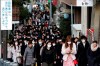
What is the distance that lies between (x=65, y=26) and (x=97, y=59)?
2438 cm

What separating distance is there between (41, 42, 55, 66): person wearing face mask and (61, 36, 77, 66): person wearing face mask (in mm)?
1744

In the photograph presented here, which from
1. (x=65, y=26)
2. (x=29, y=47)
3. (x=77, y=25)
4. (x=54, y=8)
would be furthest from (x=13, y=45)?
(x=54, y=8)

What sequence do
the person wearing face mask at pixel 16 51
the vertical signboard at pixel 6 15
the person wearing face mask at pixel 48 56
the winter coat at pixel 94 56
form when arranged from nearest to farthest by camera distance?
the winter coat at pixel 94 56 < the vertical signboard at pixel 6 15 < the person wearing face mask at pixel 48 56 < the person wearing face mask at pixel 16 51

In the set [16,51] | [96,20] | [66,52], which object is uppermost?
[96,20]

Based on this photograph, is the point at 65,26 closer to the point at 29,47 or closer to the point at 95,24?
the point at 95,24

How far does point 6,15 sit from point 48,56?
290 centimetres

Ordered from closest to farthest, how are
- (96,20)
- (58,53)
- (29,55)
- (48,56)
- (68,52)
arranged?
(68,52)
(48,56)
(29,55)
(58,53)
(96,20)

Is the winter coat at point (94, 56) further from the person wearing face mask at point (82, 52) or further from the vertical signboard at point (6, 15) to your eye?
the vertical signboard at point (6, 15)

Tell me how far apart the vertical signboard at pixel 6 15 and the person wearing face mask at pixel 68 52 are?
2229 millimetres

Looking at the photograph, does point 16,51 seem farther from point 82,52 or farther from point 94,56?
point 94,56

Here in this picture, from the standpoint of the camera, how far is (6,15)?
16.9m

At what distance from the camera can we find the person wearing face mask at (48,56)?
18672 mm

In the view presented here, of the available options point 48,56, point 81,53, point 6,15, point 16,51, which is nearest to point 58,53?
point 48,56

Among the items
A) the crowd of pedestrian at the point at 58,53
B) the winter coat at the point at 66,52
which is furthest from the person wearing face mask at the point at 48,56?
the winter coat at the point at 66,52
